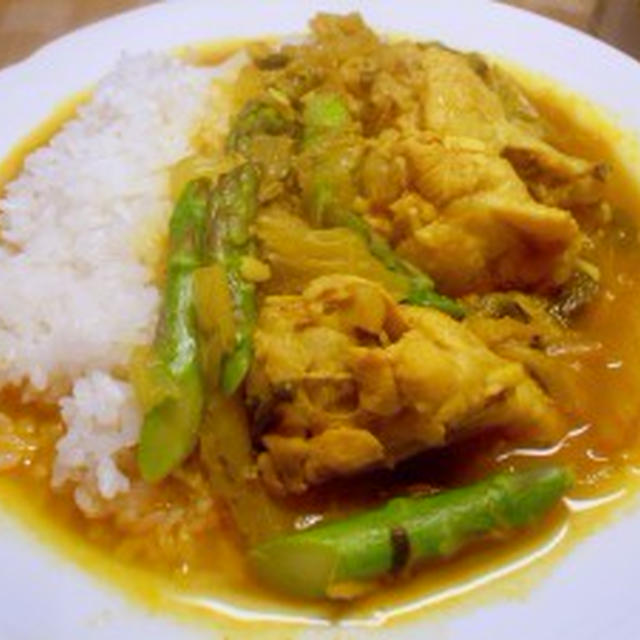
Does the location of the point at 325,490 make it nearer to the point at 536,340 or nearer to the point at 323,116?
the point at 536,340

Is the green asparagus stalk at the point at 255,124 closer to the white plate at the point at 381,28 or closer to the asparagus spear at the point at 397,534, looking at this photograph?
the white plate at the point at 381,28

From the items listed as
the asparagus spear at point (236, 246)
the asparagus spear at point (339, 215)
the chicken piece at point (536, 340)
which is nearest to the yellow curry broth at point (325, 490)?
the chicken piece at point (536, 340)

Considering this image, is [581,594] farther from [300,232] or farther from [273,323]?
[300,232]

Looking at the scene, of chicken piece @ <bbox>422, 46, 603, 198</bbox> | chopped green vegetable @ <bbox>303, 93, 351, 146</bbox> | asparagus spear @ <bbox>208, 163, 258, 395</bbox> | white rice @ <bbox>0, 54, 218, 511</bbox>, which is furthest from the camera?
chopped green vegetable @ <bbox>303, 93, 351, 146</bbox>

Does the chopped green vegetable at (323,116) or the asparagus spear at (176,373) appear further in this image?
the chopped green vegetable at (323,116)

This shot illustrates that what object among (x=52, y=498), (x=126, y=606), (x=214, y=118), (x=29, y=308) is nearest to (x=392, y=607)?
(x=126, y=606)

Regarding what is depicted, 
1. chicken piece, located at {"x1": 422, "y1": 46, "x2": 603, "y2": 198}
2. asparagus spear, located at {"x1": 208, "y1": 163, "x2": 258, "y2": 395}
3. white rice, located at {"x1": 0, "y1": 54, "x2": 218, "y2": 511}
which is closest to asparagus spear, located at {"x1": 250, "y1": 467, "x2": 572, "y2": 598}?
asparagus spear, located at {"x1": 208, "y1": 163, "x2": 258, "y2": 395}

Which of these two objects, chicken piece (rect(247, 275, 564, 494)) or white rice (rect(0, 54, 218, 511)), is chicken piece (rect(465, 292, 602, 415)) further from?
white rice (rect(0, 54, 218, 511))
